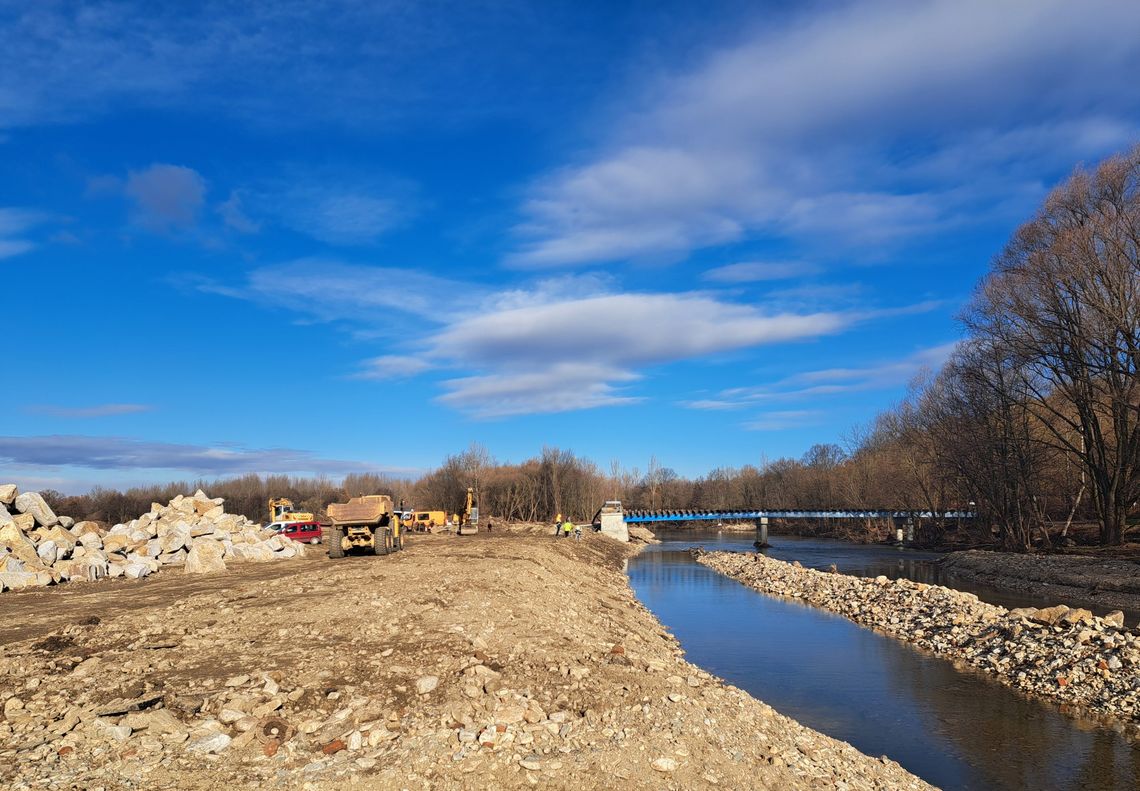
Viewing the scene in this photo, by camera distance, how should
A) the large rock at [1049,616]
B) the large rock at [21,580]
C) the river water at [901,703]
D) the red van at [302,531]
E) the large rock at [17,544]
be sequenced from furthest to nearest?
1. the red van at [302,531]
2. the large rock at [17,544]
3. the large rock at [1049,616]
4. the large rock at [21,580]
5. the river water at [901,703]

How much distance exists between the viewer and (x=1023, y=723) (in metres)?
14.7

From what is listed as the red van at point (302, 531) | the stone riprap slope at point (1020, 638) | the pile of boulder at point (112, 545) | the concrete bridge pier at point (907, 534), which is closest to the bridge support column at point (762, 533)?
the concrete bridge pier at point (907, 534)

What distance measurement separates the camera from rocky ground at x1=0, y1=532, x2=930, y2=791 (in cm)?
819

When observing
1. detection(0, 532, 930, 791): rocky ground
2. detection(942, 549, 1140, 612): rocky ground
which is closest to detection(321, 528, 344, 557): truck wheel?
detection(0, 532, 930, 791): rocky ground

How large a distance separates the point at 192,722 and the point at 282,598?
889 cm

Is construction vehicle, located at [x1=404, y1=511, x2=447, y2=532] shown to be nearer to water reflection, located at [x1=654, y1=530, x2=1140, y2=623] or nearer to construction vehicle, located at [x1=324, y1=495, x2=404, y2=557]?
construction vehicle, located at [x1=324, y1=495, x2=404, y2=557]

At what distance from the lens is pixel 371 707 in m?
9.88

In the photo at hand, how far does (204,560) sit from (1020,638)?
2725 cm

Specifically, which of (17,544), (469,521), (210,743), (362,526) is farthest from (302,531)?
(210,743)

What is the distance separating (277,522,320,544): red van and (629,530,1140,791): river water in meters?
24.2

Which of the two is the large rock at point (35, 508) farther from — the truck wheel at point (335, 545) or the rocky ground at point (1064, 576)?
the rocky ground at point (1064, 576)

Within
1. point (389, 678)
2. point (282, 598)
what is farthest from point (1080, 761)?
point (282, 598)

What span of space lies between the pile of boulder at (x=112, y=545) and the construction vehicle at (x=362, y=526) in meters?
3.99

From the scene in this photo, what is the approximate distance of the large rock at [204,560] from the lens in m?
26.4
